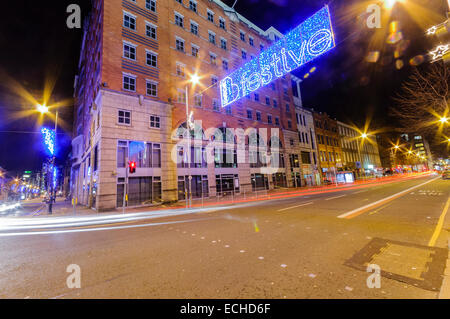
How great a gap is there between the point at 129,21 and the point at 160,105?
10.1 metres

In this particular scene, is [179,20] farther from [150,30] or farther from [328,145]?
[328,145]

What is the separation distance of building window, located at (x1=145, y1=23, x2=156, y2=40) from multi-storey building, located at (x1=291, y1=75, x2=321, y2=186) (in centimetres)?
3113

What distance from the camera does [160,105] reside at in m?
20.8

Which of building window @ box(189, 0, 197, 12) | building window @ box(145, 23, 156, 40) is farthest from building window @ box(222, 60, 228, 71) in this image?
building window @ box(145, 23, 156, 40)

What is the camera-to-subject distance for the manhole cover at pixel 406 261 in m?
3.11

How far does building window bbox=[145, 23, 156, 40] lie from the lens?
2153 centimetres

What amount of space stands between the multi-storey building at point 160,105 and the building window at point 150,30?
0.40ft

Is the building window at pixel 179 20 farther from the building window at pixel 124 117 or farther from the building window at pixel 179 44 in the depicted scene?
the building window at pixel 124 117

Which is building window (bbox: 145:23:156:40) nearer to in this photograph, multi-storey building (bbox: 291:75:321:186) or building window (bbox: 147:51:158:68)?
building window (bbox: 147:51:158:68)

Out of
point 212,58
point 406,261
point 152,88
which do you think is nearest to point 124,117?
point 152,88

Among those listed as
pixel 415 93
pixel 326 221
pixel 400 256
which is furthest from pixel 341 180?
pixel 400 256

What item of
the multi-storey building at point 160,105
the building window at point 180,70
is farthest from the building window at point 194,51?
the building window at point 180,70

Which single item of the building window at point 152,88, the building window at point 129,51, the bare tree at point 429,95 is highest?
the building window at point 129,51

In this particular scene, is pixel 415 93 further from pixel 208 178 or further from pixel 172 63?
pixel 172 63
